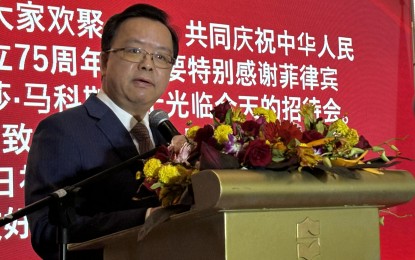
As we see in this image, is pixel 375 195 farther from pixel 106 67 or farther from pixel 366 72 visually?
pixel 366 72

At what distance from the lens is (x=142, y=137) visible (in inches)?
78.7

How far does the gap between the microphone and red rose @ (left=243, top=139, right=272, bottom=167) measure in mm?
630

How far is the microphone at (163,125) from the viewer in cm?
180

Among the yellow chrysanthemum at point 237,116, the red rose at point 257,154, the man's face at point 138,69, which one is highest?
the man's face at point 138,69

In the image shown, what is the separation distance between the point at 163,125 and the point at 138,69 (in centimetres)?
28

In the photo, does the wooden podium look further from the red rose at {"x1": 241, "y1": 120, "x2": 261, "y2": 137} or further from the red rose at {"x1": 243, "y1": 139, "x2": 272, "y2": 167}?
the red rose at {"x1": 241, "y1": 120, "x2": 261, "y2": 137}

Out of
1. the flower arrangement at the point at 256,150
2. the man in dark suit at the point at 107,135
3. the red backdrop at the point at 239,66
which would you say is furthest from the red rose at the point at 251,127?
the red backdrop at the point at 239,66

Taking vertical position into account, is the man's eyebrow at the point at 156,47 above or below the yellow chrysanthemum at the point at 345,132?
above

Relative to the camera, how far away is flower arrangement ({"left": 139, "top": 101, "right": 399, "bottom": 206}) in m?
1.17

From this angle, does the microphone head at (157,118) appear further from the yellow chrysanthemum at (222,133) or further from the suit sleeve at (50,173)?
the yellow chrysanthemum at (222,133)

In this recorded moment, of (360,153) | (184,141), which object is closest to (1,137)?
(184,141)

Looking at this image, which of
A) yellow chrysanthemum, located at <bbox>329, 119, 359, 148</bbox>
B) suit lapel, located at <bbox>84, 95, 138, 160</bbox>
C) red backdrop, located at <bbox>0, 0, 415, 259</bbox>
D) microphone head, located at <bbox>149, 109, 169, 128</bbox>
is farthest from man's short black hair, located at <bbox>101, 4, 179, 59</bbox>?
yellow chrysanthemum, located at <bbox>329, 119, 359, 148</bbox>

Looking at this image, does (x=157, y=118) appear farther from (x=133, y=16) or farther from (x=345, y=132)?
(x=345, y=132)

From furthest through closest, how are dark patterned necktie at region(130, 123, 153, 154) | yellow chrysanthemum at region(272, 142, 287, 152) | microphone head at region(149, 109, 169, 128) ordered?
1. dark patterned necktie at region(130, 123, 153, 154)
2. microphone head at region(149, 109, 169, 128)
3. yellow chrysanthemum at region(272, 142, 287, 152)
